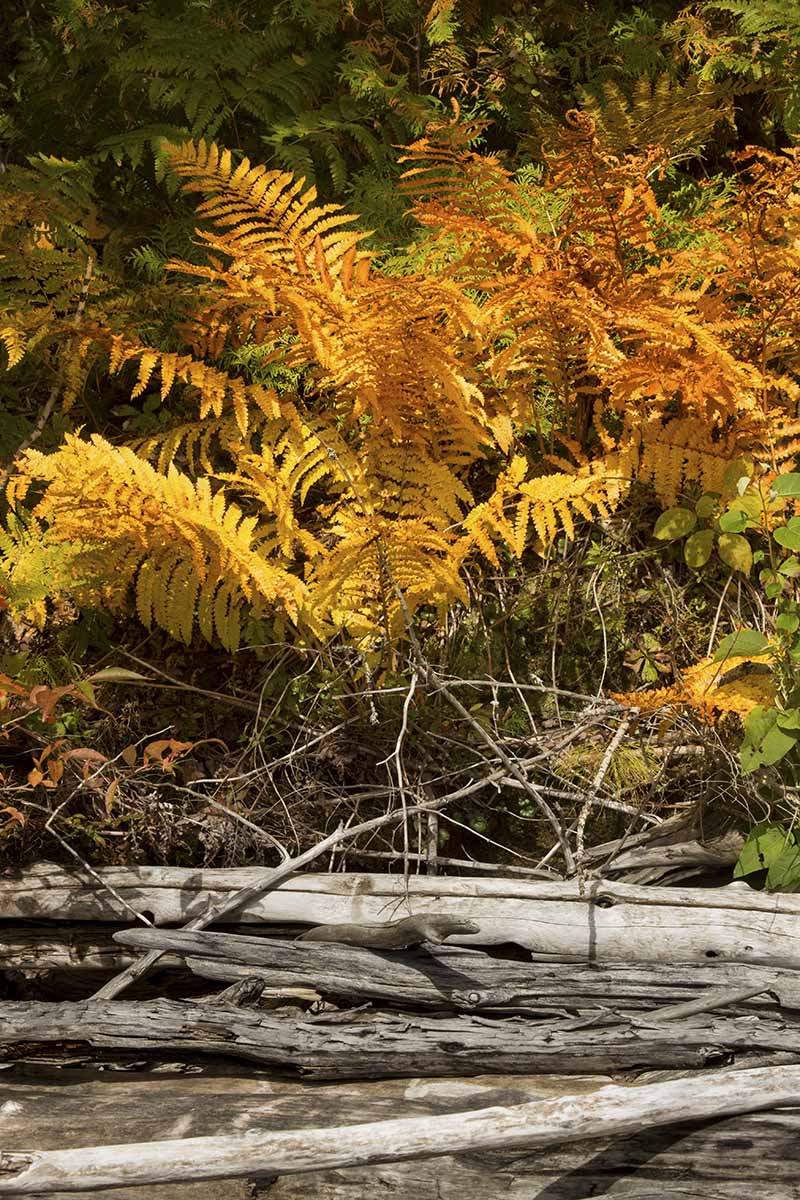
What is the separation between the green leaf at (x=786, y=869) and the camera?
3.16m

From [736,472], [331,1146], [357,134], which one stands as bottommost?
[331,1146]

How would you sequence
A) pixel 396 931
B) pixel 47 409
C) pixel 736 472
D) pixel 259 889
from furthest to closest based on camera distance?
pixel 47 409, pixel 736 472, pixel 259 889, pixel 396 931

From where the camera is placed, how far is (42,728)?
3635mm

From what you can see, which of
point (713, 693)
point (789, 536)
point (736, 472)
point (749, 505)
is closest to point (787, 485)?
point (789, 536)

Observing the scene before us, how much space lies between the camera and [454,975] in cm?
310

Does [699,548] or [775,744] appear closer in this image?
[775,744]

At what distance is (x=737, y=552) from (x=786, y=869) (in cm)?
106

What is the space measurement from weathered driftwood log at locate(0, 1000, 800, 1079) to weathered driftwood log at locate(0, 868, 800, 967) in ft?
0.76

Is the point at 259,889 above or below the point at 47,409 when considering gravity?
below

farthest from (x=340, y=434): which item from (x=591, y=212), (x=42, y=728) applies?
(x=42, y=728)

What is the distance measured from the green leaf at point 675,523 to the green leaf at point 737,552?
0.14m

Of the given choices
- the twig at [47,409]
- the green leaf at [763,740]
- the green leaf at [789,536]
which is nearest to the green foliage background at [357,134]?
the twig at [47,409]

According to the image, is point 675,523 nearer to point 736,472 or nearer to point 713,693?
point 736,472

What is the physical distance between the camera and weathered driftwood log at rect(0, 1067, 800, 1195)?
2531 mm
